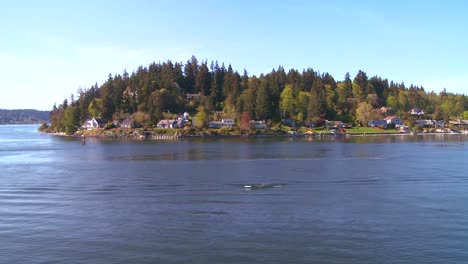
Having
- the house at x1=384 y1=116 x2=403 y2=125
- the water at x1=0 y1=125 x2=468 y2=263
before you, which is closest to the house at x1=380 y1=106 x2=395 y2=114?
the house at x1=384 y1=116 x2=403 y2=125

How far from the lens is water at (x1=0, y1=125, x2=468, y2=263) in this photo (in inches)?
573

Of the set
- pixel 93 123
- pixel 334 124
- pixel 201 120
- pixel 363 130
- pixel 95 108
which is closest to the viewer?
pixel 201 120

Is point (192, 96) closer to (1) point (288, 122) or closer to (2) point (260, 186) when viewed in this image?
(1) point (288, 122)

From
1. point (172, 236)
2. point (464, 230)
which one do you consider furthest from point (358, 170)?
point (172, 236)

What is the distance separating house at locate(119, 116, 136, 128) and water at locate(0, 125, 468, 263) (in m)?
71.5

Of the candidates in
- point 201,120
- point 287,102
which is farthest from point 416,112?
point 201,120

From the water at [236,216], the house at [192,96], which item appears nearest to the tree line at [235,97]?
the house at [192,96]

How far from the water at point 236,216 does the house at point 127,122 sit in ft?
235

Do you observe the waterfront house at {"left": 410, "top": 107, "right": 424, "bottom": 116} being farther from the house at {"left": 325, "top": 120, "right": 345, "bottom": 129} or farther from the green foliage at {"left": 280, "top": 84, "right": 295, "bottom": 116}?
the green foliage at {"left": 280, "top": 84, "right": 295, "bottom": 116}

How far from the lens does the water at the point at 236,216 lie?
1455cm

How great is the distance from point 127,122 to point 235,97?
28262mm

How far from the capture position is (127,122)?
350 feet

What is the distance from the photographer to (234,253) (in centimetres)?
1446

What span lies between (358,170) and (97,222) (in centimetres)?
2250
